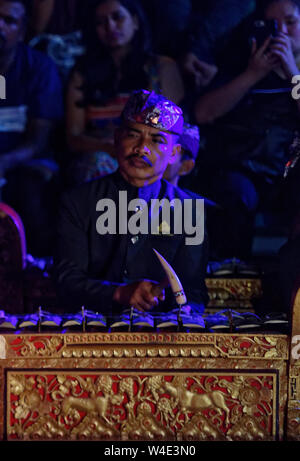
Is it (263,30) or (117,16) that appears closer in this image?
(263,30)

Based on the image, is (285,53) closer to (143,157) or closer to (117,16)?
(117,16)

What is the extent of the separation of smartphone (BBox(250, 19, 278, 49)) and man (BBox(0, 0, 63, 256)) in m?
1.31

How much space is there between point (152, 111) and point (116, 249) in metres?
0.60

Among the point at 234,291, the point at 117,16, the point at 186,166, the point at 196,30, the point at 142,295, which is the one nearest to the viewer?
the point at 142,295

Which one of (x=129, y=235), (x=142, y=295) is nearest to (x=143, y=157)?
(x=129, y=235)

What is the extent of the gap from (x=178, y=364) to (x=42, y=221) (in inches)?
70.2

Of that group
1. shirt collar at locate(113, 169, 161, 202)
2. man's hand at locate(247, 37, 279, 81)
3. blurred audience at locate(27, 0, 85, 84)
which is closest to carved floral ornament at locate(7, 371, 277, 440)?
shirt collar at locate(113, 169, 161, 202)

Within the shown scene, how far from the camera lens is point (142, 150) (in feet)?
7.91

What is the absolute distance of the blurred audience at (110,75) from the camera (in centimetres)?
379

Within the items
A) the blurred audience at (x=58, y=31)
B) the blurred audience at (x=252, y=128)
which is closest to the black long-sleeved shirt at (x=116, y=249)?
the blurred audience at (x=252, y=128)

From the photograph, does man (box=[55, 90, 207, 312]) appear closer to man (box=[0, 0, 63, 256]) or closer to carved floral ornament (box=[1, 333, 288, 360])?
carved floral ornament (box=[1, 333, 288, 360])

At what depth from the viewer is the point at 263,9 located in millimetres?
3680

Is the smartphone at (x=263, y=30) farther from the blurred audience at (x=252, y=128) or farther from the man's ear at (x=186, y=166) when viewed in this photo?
the man's ear at (x=186, y=166)

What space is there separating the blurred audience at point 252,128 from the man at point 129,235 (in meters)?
0.89
